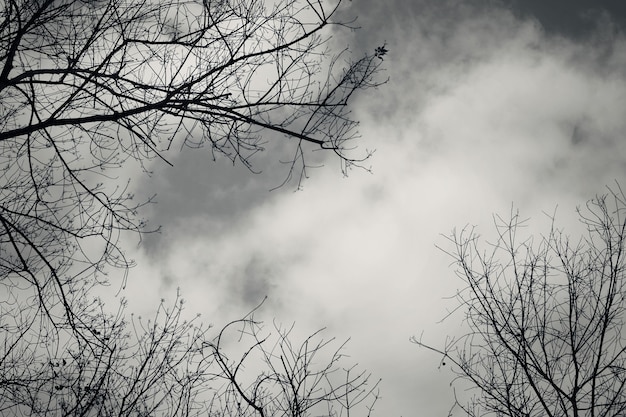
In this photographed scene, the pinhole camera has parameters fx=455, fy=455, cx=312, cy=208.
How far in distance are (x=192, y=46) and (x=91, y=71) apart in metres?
0.77

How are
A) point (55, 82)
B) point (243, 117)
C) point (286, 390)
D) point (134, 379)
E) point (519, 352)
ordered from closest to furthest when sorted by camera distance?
point (243, 117)
point (55, 82)
point (286, 390)
point (519, 352)
point (134, 379)

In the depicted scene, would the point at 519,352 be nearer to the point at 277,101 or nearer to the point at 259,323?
the point at 259,323

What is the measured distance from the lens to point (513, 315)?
16.9ft

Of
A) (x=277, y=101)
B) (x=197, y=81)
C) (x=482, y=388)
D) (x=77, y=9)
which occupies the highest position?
(x=77, y=9)

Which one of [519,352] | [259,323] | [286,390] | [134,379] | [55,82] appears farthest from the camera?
→ [134,379]

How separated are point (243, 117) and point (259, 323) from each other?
5.43 ft

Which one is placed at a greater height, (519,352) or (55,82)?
(55,82)

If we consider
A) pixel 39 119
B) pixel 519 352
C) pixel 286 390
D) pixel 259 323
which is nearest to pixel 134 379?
pixel 286 390

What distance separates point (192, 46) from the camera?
3.47 meters

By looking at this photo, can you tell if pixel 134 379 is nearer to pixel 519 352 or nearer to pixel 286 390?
pixel 286 390

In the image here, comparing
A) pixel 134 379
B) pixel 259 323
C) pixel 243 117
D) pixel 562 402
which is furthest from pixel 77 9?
pixel 562 402

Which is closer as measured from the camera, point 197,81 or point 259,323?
point 197,81

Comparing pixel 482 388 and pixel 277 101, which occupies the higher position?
pixel 277 101

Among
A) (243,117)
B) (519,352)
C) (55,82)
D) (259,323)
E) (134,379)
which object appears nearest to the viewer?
(243,117)
